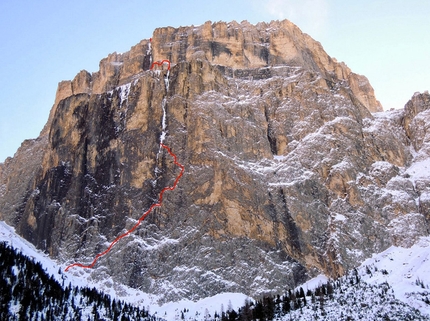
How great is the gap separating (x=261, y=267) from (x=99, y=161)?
133ft

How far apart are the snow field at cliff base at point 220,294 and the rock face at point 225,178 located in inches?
75.2

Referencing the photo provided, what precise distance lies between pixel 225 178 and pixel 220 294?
21.2 m

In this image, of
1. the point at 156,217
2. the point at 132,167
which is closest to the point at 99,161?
the point at 132,167

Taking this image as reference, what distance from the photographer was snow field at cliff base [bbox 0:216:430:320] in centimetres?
8262

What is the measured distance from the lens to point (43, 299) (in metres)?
84.4

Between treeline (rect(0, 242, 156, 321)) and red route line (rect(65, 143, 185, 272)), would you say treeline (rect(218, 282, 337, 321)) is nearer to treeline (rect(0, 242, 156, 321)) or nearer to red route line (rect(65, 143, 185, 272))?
treeline (rect(0, 242, 156, 321))

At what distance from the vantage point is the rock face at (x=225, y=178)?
97.4 metres

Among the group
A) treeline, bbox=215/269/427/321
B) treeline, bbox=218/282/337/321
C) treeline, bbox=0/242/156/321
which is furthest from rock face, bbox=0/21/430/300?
treeline, bbox=215/269/427/321

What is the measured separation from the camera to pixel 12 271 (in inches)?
3371

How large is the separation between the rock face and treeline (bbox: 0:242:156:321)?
6.61 meters

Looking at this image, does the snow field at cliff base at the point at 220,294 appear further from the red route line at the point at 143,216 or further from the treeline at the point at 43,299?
the treeline at the point at 43,299

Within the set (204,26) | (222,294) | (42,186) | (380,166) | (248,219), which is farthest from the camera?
(204,26)

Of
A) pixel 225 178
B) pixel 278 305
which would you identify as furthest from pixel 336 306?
pixel 225 178

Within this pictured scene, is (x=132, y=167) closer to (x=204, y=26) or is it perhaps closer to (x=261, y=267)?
(x=261, y=267)
